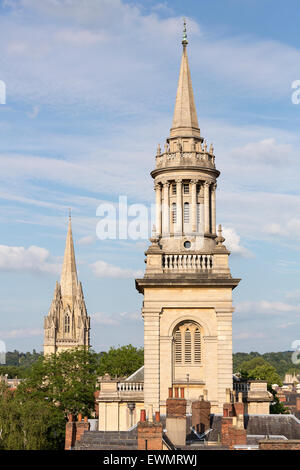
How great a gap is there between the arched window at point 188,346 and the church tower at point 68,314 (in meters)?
149

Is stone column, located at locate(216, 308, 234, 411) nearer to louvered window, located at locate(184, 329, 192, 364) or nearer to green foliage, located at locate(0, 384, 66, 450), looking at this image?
louvered window, located at locate(184, 329, 192, 364)

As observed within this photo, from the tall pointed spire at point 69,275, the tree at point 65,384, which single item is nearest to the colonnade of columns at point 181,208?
the tree at point 65,384

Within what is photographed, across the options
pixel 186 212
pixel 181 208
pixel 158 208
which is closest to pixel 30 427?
pixel 158 208

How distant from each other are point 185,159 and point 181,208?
3099 mm

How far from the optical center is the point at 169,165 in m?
50.0

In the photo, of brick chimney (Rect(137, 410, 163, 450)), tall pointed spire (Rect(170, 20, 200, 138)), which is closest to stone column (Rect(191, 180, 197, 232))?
tall pointed spire (Rect(170, 20, 200, 138))

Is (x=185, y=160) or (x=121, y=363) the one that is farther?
(x=121, y=363)

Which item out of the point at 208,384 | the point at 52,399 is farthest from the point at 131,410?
the point at 52,399

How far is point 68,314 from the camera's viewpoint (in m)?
196

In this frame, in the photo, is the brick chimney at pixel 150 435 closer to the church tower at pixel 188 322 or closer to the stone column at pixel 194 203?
the church tower at pixel 188 322

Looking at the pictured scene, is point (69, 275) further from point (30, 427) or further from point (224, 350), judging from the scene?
point (224, 350)
